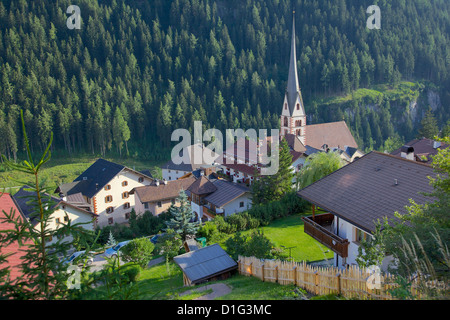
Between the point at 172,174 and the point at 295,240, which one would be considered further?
the point at 172,174

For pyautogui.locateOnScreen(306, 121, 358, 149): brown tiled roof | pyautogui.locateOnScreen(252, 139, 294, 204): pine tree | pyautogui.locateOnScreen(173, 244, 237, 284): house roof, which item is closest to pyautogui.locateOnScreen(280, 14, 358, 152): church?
pyautogui.locateOnScreen(306, 121, 358, 149): brown tiled roof

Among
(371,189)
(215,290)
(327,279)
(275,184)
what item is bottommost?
(275,184)

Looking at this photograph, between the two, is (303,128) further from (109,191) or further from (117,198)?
(109,191)

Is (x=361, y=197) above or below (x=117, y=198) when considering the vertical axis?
above

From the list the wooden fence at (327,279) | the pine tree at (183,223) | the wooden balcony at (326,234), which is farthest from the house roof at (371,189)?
the pine tree at (183,223)

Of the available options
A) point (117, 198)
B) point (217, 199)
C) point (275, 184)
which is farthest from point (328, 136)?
point (117, 198)

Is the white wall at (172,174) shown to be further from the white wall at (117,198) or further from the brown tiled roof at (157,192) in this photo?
the brown tiled roof at (157,192)

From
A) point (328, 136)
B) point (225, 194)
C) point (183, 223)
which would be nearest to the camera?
point (183, 223)
